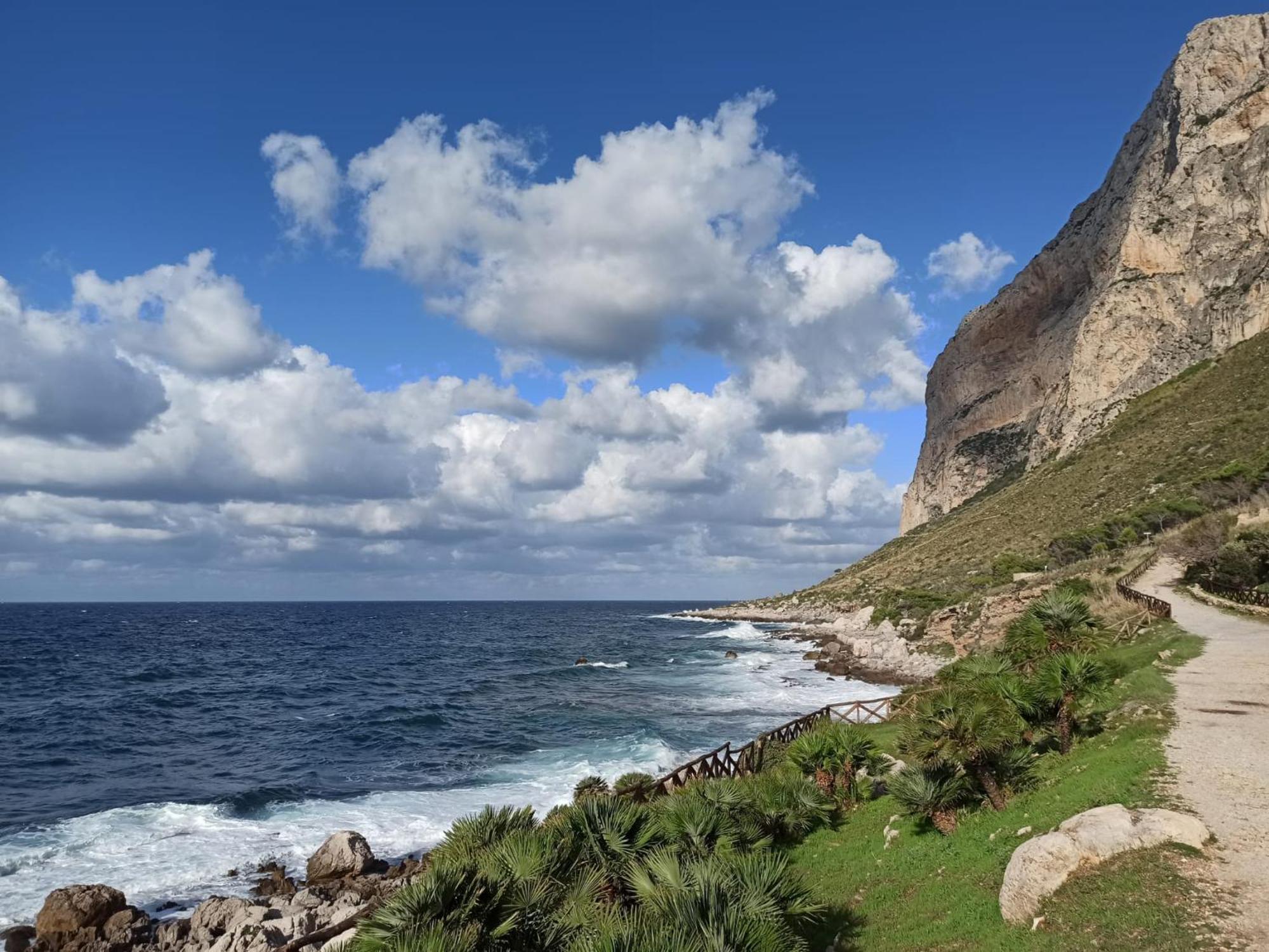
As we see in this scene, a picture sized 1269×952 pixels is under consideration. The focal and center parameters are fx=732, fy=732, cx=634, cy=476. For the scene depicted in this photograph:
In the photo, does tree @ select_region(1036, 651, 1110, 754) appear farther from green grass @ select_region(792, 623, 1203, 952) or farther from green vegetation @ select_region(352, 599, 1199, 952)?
green grass @ select_region(792, 623, 1203, 952)

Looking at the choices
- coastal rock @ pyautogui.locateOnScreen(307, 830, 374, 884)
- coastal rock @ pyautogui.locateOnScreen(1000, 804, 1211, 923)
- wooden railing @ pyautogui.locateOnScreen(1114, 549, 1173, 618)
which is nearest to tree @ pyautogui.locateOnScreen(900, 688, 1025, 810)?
coastal rock @ pyautogui.locateOnScreen(1000, 804, 1211, 923)

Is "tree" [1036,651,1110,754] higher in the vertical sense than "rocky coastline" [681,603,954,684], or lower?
higher

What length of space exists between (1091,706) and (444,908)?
1333cm

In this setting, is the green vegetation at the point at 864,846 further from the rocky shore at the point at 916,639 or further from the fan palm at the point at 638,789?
the rocky shore at the point at 916,639

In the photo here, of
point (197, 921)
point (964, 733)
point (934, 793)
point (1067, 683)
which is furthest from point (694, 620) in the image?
point (964, 733)

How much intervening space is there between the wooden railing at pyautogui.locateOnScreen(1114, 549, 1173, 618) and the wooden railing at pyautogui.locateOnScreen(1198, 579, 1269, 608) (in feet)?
7.95

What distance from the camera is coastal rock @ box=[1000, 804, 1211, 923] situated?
310 inches

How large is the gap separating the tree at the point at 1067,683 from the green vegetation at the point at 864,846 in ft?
0.12

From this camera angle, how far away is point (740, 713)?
115 feet

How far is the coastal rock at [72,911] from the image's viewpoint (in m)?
14.3

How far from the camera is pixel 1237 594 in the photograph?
88.0 ft

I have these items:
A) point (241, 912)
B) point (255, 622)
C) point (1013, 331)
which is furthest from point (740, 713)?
point (255, 622)

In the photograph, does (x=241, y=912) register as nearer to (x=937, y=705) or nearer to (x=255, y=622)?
(x=937, y=705)

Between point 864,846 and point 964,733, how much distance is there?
309 cm
